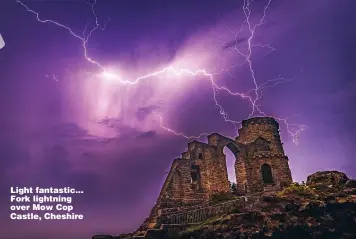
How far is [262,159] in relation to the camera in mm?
30688

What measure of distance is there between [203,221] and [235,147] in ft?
35.0

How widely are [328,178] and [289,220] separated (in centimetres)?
700

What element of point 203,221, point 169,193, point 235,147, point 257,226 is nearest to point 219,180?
point 235,147

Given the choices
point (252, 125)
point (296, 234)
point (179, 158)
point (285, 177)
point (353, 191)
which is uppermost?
point (252, 125)

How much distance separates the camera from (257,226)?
19.9 m

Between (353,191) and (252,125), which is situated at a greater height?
(252,125)

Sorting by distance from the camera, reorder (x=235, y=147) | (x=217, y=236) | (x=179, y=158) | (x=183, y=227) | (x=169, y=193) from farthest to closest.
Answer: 1. (x=235, y=147)
2. (x=179, y=158)
3. (x=169, y=193)
4. (x=183, y=227)
5. (x=217, y=236)

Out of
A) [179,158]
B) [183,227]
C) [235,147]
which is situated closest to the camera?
[183,227]

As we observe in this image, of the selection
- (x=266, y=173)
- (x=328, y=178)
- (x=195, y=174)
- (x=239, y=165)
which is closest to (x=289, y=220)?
(x=328, y=178)

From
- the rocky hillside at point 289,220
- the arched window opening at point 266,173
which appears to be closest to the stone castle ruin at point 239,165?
the arched window opening at point 266,173

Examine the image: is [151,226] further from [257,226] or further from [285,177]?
A: [285,177]

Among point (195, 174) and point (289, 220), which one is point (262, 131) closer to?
point (195, 174)

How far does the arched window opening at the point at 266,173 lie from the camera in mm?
30875

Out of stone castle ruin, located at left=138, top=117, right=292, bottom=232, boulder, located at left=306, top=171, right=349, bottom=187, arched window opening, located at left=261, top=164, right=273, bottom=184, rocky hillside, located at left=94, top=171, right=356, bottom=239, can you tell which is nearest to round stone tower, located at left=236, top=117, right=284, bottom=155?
stone castle ruin, located at left=138, top=117, right=292, bottom=232
